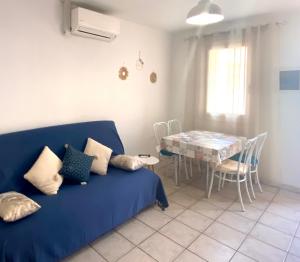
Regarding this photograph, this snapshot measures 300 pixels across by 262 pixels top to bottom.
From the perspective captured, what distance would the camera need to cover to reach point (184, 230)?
90.4 inches

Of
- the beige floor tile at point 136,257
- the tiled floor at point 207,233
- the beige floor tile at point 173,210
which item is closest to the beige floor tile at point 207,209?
the tiled floor at point 207,233

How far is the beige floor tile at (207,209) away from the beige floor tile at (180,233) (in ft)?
1.15

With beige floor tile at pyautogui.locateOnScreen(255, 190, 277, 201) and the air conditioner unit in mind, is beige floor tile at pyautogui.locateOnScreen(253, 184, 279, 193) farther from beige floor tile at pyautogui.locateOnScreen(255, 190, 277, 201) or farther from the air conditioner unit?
the air conditioner unit

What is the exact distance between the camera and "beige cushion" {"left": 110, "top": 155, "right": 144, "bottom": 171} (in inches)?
100

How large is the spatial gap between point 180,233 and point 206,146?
988mm

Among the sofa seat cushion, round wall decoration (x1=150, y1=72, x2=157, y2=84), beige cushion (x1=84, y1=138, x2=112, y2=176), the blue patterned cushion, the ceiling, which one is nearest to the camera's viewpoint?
the sofa seat cushion

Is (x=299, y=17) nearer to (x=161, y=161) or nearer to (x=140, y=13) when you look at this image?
(x=140, y=13)

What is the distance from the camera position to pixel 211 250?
6.63 feet

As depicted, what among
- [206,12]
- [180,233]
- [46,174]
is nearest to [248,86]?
[206,12]

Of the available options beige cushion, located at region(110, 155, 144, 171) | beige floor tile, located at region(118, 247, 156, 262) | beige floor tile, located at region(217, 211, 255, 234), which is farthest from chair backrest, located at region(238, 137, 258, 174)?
beige floor tile, located at region(118, 247, 156, 262)

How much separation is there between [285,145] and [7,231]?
10.5ft

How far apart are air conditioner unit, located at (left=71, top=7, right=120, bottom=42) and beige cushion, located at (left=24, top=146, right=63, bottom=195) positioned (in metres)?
1.35

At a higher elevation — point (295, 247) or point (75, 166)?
point (75, 166)

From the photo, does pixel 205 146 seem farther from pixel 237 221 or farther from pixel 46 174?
pixel 46 174
